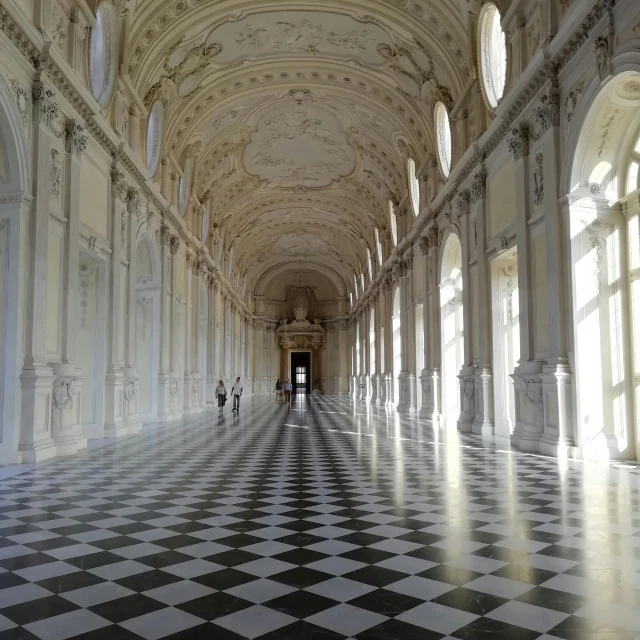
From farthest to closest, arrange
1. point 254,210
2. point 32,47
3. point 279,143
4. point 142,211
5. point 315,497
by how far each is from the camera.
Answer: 1. point 254,210
2. point 279,143
3. point 142,211
4. point 32,47
5. point 315,497

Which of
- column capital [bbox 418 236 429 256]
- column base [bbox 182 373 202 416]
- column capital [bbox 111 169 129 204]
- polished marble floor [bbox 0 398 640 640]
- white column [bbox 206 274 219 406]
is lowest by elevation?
polished marble floor [bbox 0 398 640 640]

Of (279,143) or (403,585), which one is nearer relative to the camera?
(403,585)

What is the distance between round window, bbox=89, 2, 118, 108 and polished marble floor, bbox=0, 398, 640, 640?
348 inches

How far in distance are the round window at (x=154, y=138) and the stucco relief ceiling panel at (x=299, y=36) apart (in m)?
2.58

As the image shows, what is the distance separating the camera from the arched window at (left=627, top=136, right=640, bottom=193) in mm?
10133

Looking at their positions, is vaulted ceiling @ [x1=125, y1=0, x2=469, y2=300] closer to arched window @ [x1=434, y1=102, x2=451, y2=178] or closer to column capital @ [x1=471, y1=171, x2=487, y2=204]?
arched window @ [x1=434, y1=102, x2=451, y2=178]

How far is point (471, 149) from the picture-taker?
1530 centimetres

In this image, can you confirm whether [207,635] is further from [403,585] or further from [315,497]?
[315,497]

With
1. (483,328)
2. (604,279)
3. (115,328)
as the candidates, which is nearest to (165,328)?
(115,328)

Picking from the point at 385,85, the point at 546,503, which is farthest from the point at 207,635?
the point at 385,85

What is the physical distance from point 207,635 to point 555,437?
8.68 metres

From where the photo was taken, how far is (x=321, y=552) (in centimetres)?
465

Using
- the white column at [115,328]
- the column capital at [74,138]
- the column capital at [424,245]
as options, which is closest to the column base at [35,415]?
the white column at [115,328]

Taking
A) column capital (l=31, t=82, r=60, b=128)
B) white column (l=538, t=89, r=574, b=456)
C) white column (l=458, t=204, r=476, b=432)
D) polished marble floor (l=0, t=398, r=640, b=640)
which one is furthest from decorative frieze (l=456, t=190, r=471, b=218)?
column capital (l=31, t=82, r=60, b=128)
